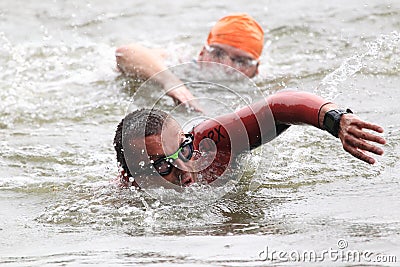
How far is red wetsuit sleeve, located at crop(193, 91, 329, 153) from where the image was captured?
415 cm

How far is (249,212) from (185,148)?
482 millimetres

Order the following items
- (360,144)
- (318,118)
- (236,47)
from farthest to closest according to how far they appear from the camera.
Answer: (236,47), (318,118), (360,144)

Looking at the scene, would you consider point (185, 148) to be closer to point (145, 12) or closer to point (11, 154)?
point (11, 154)

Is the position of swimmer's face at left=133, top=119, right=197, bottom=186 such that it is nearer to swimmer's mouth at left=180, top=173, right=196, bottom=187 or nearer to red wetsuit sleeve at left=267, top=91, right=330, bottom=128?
swimmer's mouth at left=180, top=173, right=196, bottom=187

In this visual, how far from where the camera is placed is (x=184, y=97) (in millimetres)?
6469

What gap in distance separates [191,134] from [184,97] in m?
2.20

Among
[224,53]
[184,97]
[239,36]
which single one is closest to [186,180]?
[184,97]

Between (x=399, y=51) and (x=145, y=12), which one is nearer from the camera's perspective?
(x=399, y=51)

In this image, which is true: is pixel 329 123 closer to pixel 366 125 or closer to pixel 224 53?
pixel 366 125

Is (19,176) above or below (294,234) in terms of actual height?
below

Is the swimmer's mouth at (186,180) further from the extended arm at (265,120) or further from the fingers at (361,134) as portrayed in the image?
the fingers at (361,134)

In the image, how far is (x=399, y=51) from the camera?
729cm

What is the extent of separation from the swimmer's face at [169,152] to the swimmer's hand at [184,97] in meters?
2.17

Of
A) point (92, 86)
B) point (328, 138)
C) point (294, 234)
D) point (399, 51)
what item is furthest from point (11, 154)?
point (399, 51)
